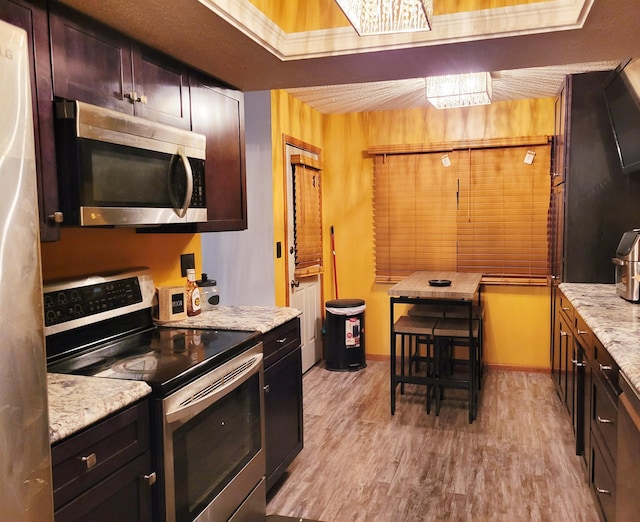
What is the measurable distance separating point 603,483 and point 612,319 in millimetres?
715

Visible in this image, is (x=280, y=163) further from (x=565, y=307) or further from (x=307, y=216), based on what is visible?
(x=565, y=307)

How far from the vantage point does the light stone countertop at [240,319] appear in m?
2.55

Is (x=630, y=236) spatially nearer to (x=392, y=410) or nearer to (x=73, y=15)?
(x=392, y=410)

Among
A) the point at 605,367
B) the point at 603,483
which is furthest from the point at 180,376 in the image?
the point at 603,483

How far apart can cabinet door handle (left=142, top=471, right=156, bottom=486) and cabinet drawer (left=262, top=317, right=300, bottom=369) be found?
35.9 inches

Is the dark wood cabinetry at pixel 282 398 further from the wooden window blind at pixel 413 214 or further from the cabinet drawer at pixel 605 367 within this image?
the wooden window blind at pixel 413 214

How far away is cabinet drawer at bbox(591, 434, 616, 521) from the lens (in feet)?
6.93

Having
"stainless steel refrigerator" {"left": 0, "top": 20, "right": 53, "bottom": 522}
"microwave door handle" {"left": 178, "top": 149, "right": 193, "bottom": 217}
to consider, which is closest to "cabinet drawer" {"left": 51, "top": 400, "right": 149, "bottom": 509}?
"stainless steel refrigerator" {"left": 0, "top": 20, "right": 53, "bottom": 522}

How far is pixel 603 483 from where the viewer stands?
90.7 inches

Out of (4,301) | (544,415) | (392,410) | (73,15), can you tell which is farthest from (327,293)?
(4,301)

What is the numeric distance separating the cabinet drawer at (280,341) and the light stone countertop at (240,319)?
0.04m

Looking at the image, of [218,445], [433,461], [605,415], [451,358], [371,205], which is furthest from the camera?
[371,205]

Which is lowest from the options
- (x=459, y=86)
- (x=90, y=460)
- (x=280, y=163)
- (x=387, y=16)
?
(x=90, y=460)

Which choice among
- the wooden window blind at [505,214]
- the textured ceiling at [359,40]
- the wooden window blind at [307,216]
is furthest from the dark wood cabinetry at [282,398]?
the wooden window blind at [505,214]
